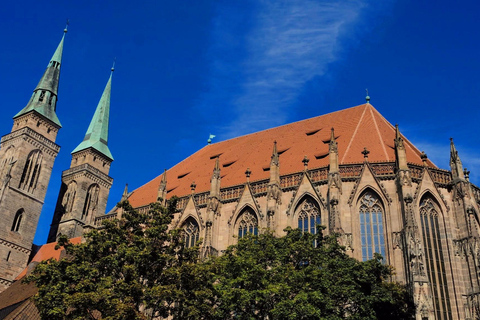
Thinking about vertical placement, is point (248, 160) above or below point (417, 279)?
above

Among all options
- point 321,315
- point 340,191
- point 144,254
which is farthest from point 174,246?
point 340,191

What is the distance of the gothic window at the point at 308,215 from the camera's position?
935 inches

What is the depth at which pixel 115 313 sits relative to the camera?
14.4m

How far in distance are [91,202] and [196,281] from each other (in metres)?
25.9

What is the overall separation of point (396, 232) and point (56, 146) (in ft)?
90.8

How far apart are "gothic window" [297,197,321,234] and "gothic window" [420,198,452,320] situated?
4.77 m

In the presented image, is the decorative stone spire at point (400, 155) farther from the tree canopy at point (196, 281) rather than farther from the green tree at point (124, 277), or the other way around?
the green tree at point (124, 277)

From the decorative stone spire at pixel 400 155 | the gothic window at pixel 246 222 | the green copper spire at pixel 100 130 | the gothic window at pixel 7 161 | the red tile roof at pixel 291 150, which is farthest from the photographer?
the green copper spire at pixel 100 130

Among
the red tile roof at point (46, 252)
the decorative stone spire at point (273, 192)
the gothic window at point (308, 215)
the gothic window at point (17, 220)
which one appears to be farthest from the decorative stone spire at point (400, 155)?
the gothic window at point (17, 220)

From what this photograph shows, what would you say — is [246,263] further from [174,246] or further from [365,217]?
[365,217]

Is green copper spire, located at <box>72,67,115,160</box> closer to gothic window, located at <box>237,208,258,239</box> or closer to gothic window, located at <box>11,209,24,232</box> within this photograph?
gothic window, located at <box>11,209,24,232</box>

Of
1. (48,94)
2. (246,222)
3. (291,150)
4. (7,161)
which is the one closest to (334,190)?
(246,222)

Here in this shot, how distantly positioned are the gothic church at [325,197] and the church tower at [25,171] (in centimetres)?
8

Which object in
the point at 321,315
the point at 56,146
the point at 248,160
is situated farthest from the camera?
the point at 56,146
